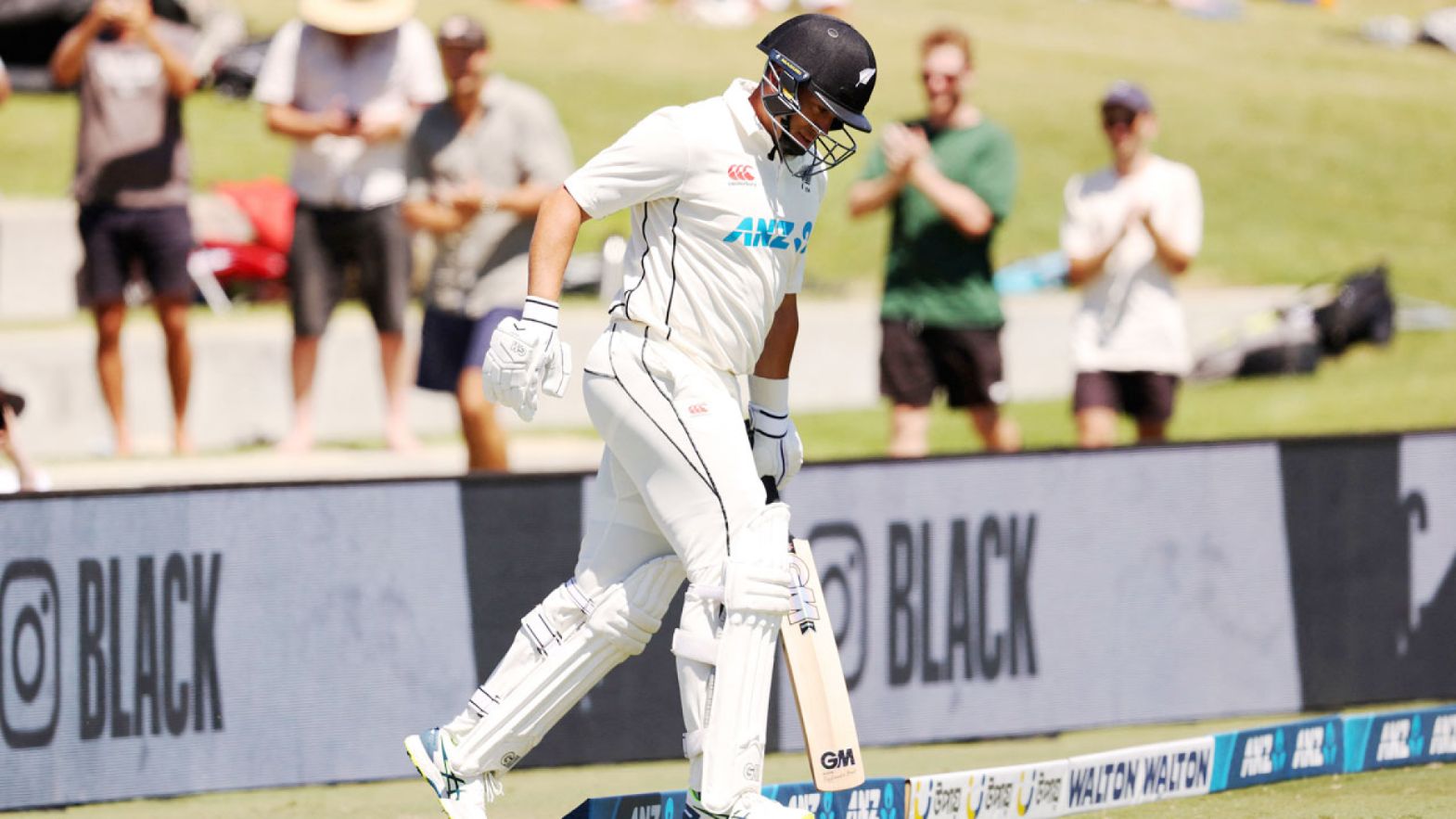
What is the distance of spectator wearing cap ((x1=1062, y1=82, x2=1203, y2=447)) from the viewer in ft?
29.4

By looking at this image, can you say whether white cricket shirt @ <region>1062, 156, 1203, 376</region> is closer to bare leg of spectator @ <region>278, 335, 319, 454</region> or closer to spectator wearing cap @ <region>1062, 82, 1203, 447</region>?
spectator wearing cap @ <region>1062, 82, 1203, 447</region>

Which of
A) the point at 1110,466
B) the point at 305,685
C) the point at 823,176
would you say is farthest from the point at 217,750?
the point at 1110,466

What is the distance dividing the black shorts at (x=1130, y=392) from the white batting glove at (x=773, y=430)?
376 centimetres

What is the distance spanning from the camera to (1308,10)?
2369cm

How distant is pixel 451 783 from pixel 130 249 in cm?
513

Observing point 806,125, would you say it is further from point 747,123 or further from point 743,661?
point 743,661

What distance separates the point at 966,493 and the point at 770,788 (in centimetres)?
217

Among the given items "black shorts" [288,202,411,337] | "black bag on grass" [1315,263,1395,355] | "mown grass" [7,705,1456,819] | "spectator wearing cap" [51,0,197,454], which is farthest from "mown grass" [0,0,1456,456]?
"mown grass" [7,705,1456,819]

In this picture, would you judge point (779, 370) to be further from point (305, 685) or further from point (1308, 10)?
point (1308, 10)

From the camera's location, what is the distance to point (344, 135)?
31.2 ft

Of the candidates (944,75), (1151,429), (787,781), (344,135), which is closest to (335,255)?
(344,135)

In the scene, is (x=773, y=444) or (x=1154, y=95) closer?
(x=773, y=444)

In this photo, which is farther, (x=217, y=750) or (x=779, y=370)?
(x=217, y=750)

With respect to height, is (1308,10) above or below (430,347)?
above
